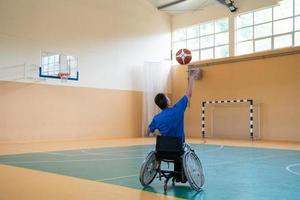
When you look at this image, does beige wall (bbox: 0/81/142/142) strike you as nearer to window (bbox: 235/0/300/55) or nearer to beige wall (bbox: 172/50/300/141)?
beige wall (bbox: 172/50/300/141)

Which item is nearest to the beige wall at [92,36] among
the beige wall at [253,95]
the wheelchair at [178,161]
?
the beige wall at [253,95]

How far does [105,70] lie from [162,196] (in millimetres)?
12807

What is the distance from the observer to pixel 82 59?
1544cm

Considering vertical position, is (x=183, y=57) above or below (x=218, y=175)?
above

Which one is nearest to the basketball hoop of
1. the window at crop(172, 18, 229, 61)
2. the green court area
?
the window at crop(172, 18, 229, 61)

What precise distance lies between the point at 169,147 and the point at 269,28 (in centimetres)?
1278

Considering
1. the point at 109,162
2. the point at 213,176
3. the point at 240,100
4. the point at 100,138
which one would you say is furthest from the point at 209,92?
the point at 213,176

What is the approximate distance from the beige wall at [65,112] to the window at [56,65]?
1.76 feet

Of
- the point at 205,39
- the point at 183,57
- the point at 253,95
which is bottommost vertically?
the point at 253,95

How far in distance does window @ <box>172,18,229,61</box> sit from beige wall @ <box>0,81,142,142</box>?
370 centimetres

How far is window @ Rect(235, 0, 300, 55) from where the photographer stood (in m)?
14.9

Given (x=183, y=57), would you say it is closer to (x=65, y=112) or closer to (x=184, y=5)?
(x=65, y=112)

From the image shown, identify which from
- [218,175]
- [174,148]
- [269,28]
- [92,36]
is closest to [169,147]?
[174,148]

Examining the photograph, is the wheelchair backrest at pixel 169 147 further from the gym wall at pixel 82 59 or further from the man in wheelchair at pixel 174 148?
the gym wall at pixel 82 59
